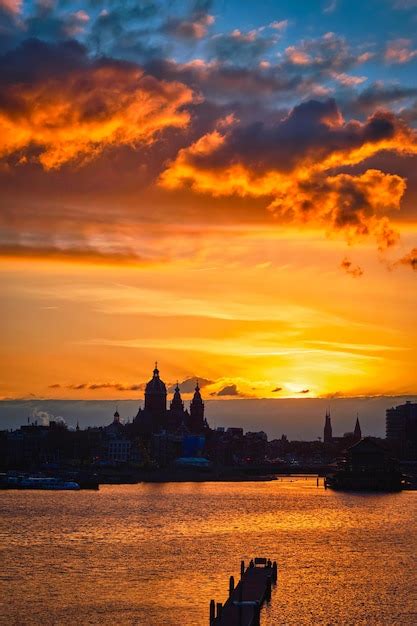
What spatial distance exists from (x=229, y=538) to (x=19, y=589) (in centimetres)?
3651

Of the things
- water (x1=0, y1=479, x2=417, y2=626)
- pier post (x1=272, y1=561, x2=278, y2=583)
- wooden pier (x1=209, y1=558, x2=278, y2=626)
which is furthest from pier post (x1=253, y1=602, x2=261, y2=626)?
pier post (x1=272, y1=561, x2=278, y2=583)

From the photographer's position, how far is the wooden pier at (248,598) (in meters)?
54.3

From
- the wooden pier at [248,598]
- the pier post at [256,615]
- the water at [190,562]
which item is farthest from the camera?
the water at [190,562]

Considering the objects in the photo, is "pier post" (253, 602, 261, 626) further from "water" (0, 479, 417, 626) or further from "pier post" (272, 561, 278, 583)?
"pier post" (272, 561, 278, 583)

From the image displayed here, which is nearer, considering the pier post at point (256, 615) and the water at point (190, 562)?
the pier post at point (256, 615)

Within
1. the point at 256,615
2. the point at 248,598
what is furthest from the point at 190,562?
the point at 256,615

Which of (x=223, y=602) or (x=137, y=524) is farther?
(x=137, y=524)

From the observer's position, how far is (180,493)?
643 ft

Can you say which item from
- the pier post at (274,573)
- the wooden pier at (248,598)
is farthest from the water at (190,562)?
the wooden pier at (248,598)

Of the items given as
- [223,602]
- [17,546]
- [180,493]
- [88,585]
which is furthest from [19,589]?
[180,493]

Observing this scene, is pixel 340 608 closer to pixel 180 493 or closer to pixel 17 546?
pixel 17 546

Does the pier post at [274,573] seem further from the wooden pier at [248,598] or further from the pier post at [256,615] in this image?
the pier post at [256,615]

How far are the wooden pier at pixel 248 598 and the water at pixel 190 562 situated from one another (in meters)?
1.07

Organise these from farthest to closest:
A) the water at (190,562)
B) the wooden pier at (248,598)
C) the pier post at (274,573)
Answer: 1. the pier post at (274,573)
2. the water at (190,562)
3. the wooden pier at (248,598)
